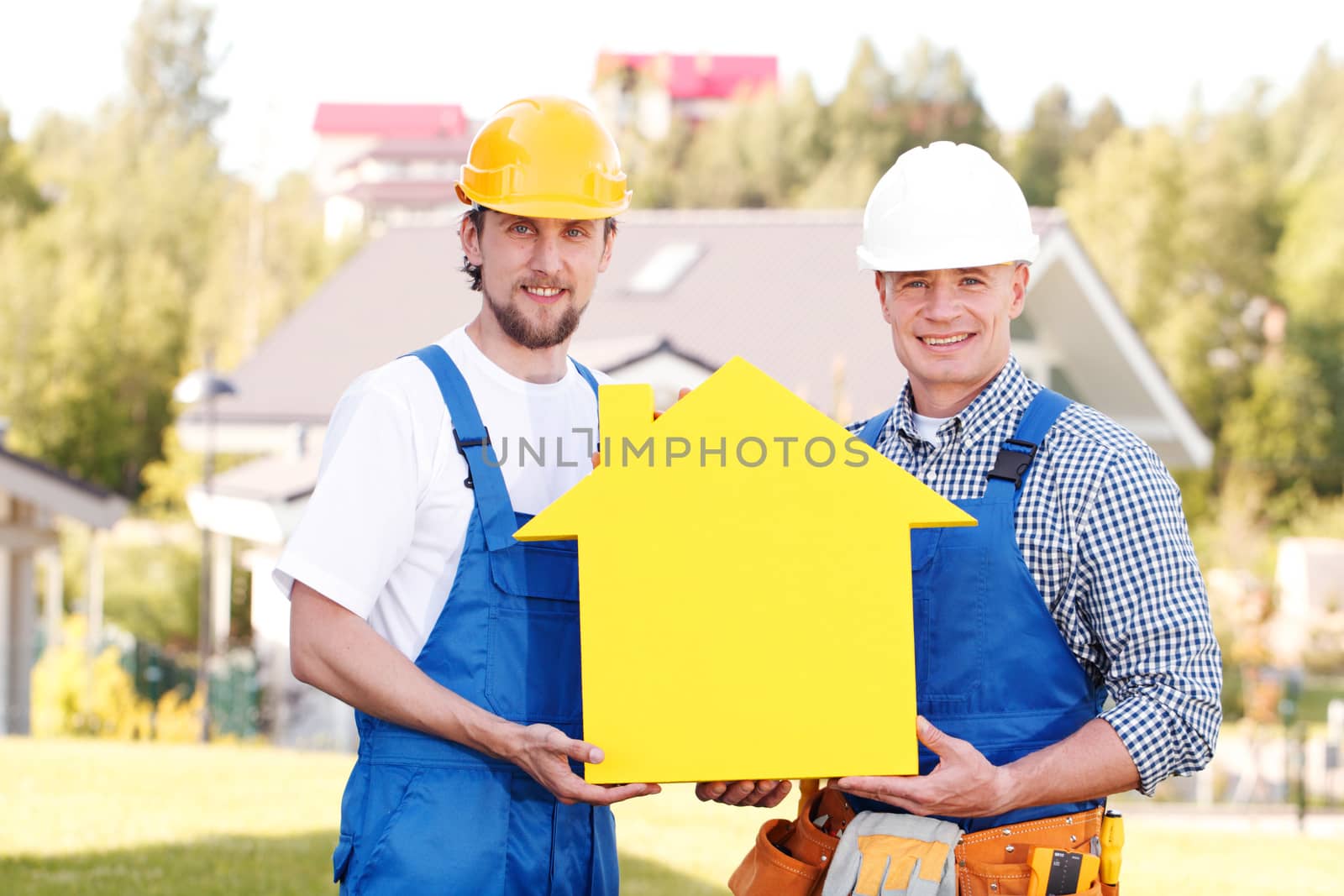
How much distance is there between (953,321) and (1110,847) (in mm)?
958

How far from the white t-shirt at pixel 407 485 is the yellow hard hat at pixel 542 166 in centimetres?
30

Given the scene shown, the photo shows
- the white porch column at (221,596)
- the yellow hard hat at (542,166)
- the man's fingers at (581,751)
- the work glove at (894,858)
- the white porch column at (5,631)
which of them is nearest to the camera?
the man's fingers at (581,751)

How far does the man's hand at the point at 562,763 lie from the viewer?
94.1 inches

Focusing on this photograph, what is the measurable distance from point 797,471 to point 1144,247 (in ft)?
132

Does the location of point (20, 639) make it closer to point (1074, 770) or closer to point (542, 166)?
point (542, 166)

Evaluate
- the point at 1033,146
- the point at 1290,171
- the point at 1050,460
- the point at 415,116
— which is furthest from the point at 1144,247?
the point at 415,116

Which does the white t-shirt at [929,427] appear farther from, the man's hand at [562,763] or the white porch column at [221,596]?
the white porch column at [221,596]

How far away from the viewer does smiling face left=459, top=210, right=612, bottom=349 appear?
9.44 feet

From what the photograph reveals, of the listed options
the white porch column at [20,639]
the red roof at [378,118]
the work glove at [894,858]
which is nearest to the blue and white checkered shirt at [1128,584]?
the work glove at [894,858]

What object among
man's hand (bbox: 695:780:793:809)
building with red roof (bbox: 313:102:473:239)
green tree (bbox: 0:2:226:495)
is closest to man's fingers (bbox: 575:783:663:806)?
man's hand (bbox: 695:780:793:809)

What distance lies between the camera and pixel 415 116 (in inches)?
3883

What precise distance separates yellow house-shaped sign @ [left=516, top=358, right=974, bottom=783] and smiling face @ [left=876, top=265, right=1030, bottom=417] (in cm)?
36

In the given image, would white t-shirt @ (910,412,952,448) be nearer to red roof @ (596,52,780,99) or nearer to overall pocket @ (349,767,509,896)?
overall pocket @ (349,767,509,896)

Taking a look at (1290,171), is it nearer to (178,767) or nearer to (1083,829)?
(178,767)
